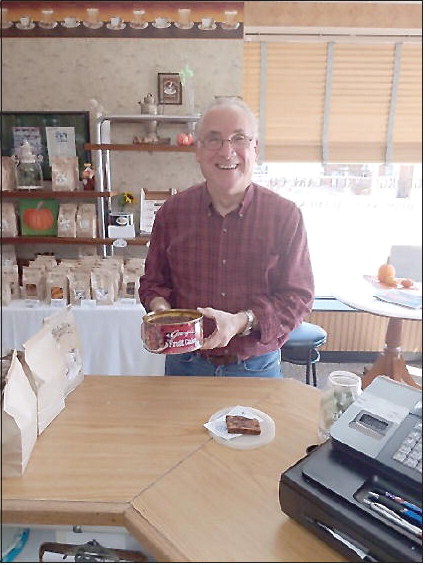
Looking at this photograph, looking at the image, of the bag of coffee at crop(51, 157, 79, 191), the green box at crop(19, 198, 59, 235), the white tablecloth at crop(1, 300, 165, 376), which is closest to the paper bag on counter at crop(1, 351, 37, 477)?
the white tablecloth at crop(1, 300, 165, 376)

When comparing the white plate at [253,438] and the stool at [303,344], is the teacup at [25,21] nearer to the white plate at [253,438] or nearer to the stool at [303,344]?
the stool at [303,344]

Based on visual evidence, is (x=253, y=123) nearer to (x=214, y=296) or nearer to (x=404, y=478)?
(x=214, y=296)

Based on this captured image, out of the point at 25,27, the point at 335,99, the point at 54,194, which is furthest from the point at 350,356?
the point at 25,27

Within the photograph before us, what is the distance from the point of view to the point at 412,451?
826 millimetres

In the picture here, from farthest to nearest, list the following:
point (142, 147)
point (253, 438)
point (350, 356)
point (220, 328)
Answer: point (350, 356)
point (142, 147)
point (220, 328)
point (253, 438)

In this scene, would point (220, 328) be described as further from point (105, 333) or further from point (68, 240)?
point (68, 240)

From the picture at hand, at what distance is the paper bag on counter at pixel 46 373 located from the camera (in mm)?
1117

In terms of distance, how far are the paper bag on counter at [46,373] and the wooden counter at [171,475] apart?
4cm

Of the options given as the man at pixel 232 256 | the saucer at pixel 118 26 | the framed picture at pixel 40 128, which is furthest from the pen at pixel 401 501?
the saucer at pixel 118 26

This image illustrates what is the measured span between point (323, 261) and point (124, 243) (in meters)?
1.95

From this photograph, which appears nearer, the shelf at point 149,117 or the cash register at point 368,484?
the cash register at point 368,484

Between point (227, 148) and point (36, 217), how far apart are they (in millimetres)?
2374

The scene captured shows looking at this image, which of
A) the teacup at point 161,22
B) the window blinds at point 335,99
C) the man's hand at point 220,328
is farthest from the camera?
the window blinds at point 335,99

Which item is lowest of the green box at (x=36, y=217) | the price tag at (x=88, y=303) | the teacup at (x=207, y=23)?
the price tag at (x=88, y=303)
